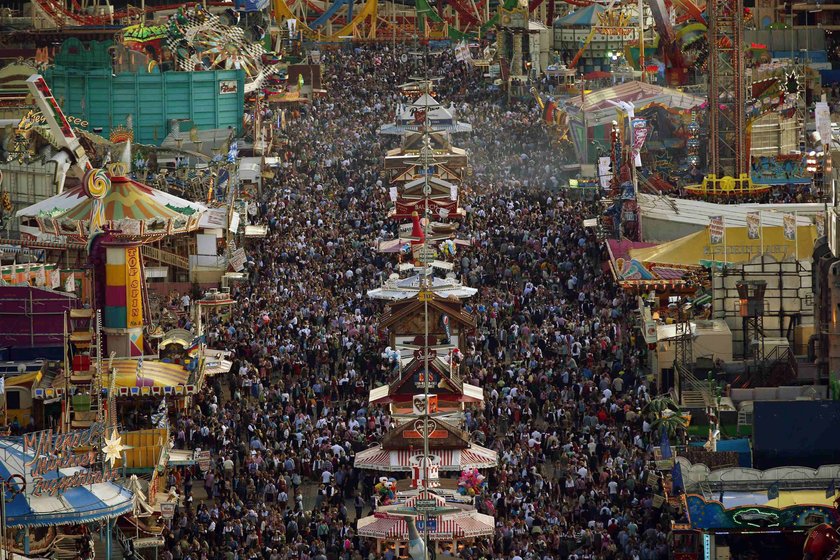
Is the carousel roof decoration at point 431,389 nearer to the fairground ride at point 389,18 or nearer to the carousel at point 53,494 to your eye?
the carousel at point 53,494

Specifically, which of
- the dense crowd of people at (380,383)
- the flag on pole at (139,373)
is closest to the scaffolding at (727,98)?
the dense crowd of people at (380,383)

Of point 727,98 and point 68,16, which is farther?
point 68,16

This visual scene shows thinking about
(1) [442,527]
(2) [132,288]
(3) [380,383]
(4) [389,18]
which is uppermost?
(4) [389,18]

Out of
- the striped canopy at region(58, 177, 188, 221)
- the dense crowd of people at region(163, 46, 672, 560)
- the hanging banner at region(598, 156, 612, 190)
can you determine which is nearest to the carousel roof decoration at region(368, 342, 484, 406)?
the dense crowd of people at region(163, 46, 672, 560)

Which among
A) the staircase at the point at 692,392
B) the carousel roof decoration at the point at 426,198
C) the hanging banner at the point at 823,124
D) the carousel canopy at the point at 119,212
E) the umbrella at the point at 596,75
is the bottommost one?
the staircase at the point at 692,392

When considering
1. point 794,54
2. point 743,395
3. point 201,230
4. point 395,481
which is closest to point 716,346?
point 743,395

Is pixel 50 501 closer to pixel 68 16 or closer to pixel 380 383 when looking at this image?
pixel 380 383

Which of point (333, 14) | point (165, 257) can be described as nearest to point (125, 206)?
point (165, 257)
